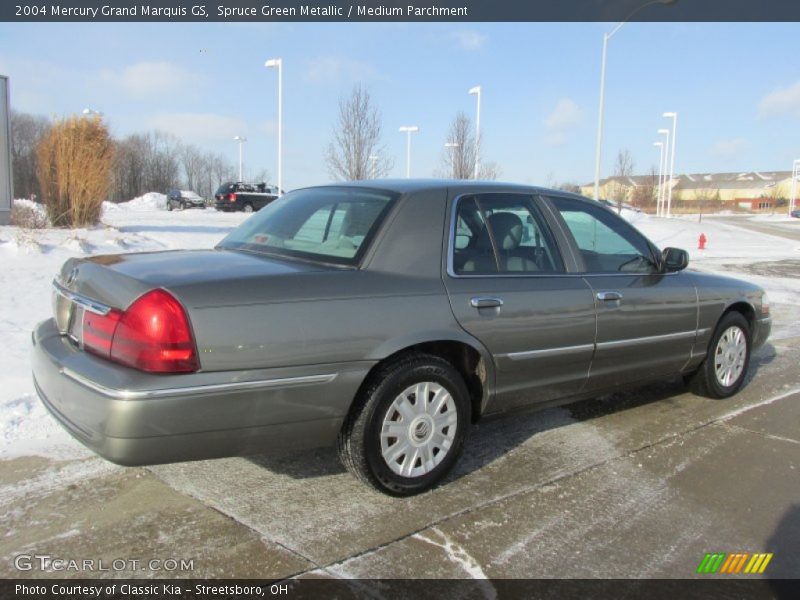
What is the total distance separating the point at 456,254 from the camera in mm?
3441

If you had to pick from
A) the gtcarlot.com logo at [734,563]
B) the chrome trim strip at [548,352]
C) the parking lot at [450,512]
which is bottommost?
the gtcarlot.com logo at [734,563]

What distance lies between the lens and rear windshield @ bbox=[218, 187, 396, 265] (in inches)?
130

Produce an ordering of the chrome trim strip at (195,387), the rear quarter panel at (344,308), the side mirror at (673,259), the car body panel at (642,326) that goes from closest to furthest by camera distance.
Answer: the chrome trim strip at (195,387)
the rear quarter panel at (344,308)
the car body panel at (642,326)
the side mirror at (673,259)

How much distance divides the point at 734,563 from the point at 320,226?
2544 mm

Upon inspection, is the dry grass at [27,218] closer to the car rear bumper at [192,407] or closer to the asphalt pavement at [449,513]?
the asphalt pavement at [449,513]

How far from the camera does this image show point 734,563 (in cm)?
279

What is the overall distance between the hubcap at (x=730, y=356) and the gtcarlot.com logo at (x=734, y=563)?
239 cm

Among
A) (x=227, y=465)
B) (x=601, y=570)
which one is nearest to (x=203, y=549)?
(x=227, y=465)

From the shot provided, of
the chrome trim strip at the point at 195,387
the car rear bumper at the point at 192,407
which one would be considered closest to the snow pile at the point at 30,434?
the car rear bumper at the point at 192,407

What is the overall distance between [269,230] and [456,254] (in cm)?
110

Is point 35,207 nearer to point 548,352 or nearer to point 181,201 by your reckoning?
point 548,352

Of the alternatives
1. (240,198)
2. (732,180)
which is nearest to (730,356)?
(240,198)

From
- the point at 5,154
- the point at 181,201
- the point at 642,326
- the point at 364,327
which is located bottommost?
the point at 642,326

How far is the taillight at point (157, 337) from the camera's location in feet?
8.51
